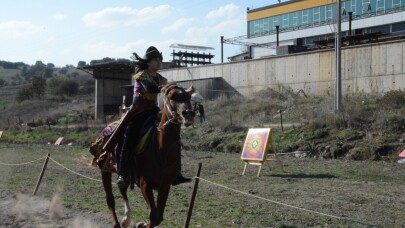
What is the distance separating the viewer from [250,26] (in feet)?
271

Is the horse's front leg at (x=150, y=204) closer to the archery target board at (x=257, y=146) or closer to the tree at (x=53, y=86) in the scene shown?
the archery target board at (x=257, y=146)

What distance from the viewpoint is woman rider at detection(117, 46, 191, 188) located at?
7980 millimetres

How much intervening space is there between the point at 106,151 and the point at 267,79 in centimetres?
3411

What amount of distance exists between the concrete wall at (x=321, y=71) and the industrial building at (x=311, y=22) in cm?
969

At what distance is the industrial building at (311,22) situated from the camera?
59.4m

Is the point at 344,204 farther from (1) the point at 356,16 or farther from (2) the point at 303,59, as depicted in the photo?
(1) the point at 356,16

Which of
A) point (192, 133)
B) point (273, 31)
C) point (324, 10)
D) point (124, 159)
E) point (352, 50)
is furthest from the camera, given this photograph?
point (273, 31)

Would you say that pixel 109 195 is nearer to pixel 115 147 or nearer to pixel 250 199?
pixel 115 147

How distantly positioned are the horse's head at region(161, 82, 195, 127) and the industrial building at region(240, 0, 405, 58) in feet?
150

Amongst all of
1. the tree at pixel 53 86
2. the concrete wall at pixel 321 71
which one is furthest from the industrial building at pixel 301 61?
the tree at pixel 53 86

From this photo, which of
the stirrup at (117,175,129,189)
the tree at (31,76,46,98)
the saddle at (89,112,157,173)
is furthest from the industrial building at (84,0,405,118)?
the tree at (31,76,46,98)

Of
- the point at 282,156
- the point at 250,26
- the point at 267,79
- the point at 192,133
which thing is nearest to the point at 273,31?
the point at 250,26

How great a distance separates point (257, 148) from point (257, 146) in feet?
0.33

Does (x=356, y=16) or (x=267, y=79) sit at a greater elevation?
(x=356, y=16)
